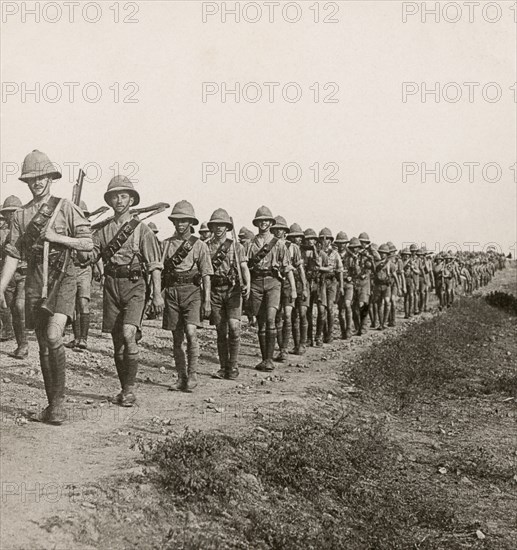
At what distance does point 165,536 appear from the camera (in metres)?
4.47

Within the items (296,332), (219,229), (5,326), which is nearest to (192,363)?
(219,229)

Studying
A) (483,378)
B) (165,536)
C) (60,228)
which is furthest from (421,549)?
(483,378)

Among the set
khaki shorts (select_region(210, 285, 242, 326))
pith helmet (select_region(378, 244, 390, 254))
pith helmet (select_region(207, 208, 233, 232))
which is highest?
pith helmet (select_region(207, 208, 233, 232))

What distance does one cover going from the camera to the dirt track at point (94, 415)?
454cm

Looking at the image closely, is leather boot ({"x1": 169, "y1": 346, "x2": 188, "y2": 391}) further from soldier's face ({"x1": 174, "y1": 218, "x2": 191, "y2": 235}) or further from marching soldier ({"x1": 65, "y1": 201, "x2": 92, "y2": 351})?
marching soldier ({"x1": 65, "y1": 201, "x2": 92, "y2": 351})

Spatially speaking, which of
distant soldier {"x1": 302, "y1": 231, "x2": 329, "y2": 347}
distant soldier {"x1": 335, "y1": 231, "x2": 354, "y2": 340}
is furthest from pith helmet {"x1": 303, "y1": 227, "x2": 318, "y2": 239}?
distant soldier {"x1": 335, "y1": 231, "x2": 354, "y2": 340}

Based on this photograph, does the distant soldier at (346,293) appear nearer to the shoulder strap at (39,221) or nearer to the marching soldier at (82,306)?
Answer: the marching soldier at (82,306)

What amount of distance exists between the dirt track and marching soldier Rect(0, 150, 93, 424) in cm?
57

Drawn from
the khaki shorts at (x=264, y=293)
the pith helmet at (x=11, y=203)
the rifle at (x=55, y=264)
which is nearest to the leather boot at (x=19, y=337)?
the pith helmet at (x=11, y=203)

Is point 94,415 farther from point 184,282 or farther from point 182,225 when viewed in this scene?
point 182,225

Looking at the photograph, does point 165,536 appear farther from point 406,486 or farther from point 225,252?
point 225,252

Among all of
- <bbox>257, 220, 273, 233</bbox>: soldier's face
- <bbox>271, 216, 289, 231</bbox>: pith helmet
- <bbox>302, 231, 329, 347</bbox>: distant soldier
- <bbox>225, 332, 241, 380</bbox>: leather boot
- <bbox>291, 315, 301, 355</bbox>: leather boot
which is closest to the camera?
<bbox>225, 332, 241, 380</bbox>: leather boot

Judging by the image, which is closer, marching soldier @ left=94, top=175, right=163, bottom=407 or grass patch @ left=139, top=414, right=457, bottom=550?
grass patch @ left=139, top=414, right=457, bottom=550

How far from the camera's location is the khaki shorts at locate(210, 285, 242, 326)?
378 inches
